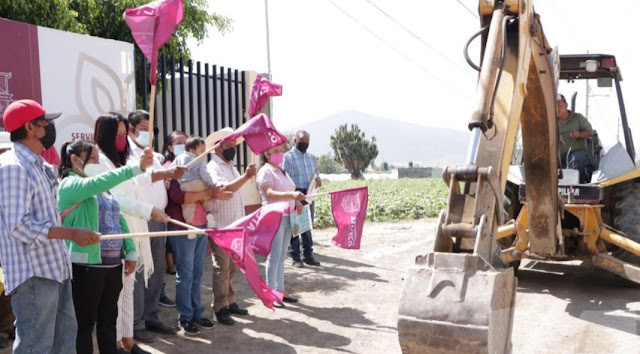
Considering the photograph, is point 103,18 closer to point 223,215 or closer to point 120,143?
point 223,215

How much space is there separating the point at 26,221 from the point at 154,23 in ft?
5.40

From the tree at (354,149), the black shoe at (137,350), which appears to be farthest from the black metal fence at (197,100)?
the tree at (354,149)

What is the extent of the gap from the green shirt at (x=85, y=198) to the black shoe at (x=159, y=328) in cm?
192

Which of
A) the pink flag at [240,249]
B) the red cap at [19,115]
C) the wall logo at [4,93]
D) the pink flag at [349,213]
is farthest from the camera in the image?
the pink flag at [349,213]

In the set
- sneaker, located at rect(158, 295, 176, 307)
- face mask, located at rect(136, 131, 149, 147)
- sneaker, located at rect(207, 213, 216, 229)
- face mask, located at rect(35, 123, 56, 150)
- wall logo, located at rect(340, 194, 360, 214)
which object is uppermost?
face mask, located at rect(136, 131, 149, 147)

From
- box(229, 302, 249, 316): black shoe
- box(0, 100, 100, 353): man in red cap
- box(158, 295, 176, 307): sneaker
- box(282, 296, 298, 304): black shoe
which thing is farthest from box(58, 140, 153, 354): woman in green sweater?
box(282, 296, 298, 304): black shoe

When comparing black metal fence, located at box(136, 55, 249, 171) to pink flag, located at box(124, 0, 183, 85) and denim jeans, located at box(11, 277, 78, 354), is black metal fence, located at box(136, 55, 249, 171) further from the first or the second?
denim jeans, located at box(11, 277, 78, 354)

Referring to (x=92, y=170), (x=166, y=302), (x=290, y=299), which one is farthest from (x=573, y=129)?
(x=92, y=170)

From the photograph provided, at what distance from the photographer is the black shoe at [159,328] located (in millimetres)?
5965

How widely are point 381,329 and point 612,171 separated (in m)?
3.63

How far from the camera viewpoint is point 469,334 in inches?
116

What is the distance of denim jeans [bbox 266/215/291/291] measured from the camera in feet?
23.1

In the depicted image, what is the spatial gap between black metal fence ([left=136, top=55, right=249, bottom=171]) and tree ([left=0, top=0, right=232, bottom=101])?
46cm

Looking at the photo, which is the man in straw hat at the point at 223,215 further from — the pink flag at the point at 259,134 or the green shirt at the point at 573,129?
the green shirt at the point at 573,129
